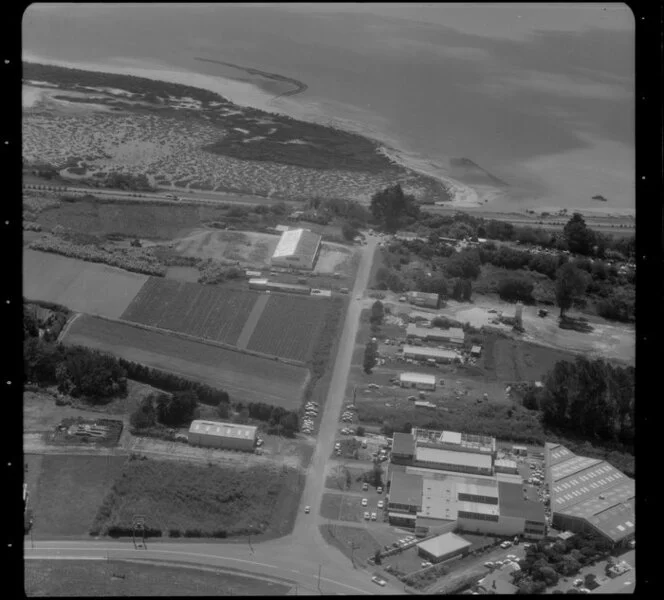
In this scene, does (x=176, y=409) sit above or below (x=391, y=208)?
below

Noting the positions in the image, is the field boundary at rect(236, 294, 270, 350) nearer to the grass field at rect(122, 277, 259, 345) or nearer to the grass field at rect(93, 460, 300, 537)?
the grass field at rect(122, 277, 259, 345)

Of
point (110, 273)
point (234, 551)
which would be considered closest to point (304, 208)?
point (110, 273)

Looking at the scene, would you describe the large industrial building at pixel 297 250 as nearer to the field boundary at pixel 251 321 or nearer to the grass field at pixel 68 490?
the field boundary at pixel 251 321

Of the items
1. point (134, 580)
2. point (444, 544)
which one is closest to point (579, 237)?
point (444, 544)

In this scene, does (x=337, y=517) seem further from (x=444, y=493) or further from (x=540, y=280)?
(x=540, y=280)

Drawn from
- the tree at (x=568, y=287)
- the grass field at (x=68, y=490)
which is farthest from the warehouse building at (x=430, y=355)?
the grass field at (x=68, y=490)

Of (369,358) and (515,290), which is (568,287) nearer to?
(515,290)
